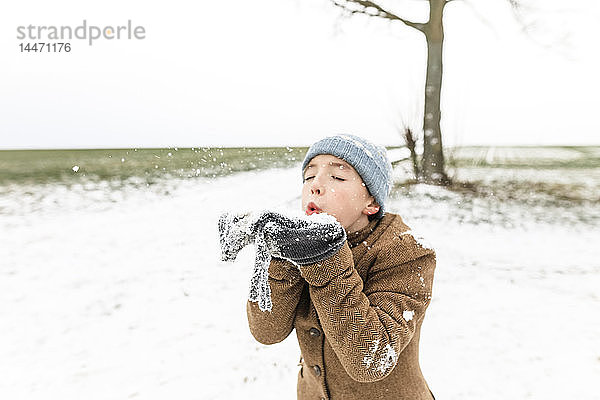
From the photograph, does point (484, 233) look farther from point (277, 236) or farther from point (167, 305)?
point (277, 236)

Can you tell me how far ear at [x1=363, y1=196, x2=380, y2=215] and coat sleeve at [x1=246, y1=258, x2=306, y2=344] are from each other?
35 cm

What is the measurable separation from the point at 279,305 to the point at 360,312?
0.31m

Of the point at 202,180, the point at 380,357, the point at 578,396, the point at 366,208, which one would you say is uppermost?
the point at 366,208

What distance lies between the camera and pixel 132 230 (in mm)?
10062

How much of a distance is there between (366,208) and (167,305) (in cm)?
531

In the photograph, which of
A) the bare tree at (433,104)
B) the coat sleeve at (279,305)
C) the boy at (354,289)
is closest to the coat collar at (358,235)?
the boy at (354,289)

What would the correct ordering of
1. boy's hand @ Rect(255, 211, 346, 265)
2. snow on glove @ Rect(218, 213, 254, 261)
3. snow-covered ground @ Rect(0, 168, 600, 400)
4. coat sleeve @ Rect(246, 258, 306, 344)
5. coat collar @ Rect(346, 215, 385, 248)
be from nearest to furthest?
boy's hand @ Rect(255, 211, 346, 265) < snow on glove @ Rect(218, 213, 254, 261) < coat sleeve @ Rect(246, 258, 306, 344) < coat collar @ Rect(346, 215, 385, 248) < snow-covered ground @ Rect(0, 168, 600, 400)

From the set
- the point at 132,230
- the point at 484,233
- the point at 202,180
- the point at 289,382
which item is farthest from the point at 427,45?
the point at 289,382

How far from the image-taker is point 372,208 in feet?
5.36

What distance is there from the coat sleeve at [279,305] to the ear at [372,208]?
35cm

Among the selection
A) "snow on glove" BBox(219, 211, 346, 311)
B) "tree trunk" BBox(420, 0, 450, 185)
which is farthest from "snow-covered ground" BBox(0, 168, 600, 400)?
"tree trunk" BBox(420, 0, 450, 185)

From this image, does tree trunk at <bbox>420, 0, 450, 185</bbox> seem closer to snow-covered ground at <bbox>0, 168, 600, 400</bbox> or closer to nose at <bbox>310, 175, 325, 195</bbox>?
snow-covered ground at <bbox>0, 168, 600, 400</bbox>

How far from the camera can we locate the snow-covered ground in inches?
175

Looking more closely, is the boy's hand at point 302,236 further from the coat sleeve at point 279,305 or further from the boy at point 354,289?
the coat sleeve at point 279,305
